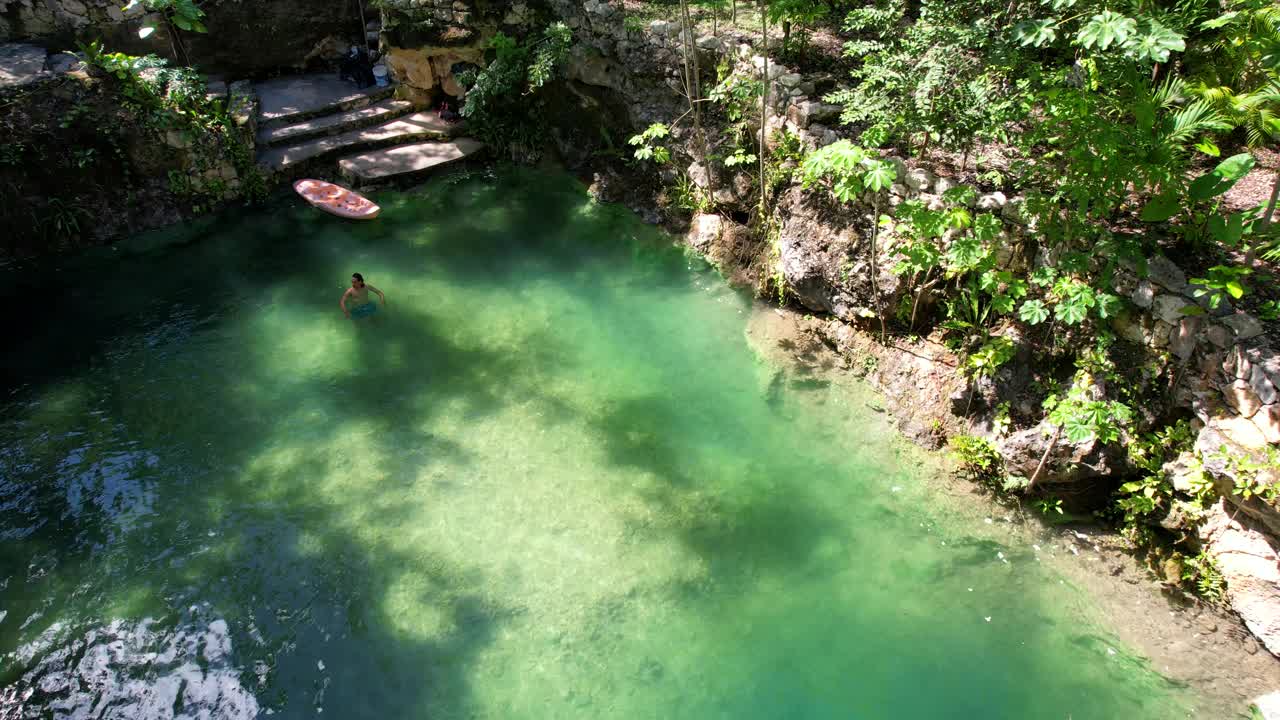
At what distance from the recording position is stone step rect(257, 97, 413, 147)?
1161 cm

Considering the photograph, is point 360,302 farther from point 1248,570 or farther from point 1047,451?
point 1248,570

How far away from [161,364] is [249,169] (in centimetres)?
415

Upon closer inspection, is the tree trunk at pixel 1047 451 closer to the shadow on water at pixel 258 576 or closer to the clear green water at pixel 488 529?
the clear green water at pixel 488 529

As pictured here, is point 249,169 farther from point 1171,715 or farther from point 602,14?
point 1171,715

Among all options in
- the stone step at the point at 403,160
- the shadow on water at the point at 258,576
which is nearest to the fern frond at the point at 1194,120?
the shadow on water at the point at 258,576

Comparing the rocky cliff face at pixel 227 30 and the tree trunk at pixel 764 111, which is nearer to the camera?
the tree trunk at pixel 764 111

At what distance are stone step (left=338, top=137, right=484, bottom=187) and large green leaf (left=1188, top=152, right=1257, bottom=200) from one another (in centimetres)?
963

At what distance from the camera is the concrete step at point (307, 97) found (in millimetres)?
11988

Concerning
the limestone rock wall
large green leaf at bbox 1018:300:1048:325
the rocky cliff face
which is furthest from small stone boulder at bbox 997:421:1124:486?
the rocky cliff face

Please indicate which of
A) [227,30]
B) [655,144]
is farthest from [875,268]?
[227,30]

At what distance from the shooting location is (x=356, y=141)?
11.7 metres

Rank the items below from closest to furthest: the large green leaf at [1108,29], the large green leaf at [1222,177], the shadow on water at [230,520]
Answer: the large green leaf at [1108,29]
the large green leaf at [1222,177]
the shadow on water at [230,520]

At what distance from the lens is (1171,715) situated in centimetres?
506

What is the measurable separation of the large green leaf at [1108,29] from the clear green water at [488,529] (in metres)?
3.73
